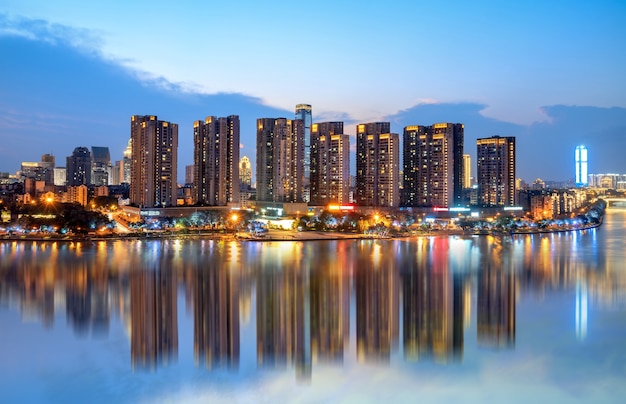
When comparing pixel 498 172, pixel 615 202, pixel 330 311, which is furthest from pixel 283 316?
pixel 615 202

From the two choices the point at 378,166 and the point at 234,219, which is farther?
the point at 378,166

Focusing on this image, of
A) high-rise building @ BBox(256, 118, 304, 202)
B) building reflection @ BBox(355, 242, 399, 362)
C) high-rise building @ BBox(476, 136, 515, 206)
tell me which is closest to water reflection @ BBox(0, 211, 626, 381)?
building reflection @ BBox(355, 242, 399, 362)

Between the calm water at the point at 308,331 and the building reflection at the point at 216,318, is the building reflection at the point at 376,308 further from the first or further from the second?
the building reflection at the point at 216,318

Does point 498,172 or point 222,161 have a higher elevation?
point 222,161

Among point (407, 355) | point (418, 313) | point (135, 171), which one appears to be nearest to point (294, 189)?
point (135, 171)

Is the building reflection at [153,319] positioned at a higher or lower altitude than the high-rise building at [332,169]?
lower

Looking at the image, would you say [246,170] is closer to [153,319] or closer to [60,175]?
[60,175]

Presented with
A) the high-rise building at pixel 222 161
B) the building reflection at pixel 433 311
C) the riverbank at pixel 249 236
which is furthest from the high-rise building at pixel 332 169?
the building reflection at pixel 433 311

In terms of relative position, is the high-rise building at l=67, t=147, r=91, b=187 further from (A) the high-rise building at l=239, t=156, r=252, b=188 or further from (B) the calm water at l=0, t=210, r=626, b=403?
(B) the calm water at l=0, t=210, r=626, b=403
